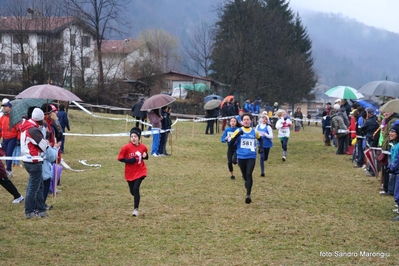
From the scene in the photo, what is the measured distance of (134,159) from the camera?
10.4m

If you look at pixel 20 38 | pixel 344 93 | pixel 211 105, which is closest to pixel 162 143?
pixel 344 93

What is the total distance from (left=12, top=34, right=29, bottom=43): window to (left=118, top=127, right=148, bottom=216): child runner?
37.9 m

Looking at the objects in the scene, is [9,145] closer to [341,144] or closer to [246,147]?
[246,147]

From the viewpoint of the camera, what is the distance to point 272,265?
25.3 ft

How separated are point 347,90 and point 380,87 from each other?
16.3 ft

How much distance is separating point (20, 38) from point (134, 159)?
126 feet

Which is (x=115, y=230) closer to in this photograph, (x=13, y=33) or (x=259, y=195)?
(x=259, y=195)

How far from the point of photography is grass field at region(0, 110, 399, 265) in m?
8.14

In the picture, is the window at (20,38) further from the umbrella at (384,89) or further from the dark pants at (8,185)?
the dark pants at (8,185)

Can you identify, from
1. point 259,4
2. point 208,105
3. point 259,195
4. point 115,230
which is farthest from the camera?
point 259,4

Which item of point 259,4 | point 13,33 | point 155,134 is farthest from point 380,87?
point 259,4

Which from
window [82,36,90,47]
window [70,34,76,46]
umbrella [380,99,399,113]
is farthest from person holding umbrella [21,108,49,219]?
window [82,36,90,47]

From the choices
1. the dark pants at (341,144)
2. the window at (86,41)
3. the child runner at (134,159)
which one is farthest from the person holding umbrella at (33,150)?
the window at (86,41)

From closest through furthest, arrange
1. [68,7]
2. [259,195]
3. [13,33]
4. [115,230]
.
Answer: [115,230] < [259,195] < [13,33] < [68,7]
